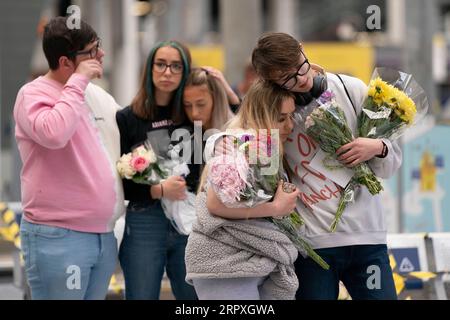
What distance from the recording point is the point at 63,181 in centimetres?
435

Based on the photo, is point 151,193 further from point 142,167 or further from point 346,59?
point 346,59

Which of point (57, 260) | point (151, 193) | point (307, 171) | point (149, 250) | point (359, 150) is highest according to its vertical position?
point (359, 150)

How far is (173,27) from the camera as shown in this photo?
34.9 meters

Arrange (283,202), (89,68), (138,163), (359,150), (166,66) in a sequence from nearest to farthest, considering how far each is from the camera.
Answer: (283,202) < (359,150) < (89,68) < (138,163) < (166,66)

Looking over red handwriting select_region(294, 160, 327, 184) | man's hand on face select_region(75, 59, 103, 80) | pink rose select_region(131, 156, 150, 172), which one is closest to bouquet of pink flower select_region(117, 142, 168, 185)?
pink rose select_region(131, 156, 150, 172)

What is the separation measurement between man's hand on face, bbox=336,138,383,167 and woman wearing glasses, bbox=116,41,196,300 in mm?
1103

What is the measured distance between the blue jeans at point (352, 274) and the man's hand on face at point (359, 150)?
1.33 feet

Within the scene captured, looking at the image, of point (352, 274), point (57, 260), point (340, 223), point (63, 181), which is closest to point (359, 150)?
point (340, 223)

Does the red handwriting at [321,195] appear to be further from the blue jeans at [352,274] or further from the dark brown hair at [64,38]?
the dark brown hair at [64,38]

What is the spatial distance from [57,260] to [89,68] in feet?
2.96

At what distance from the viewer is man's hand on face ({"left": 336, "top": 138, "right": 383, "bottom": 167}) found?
13.0 feet
